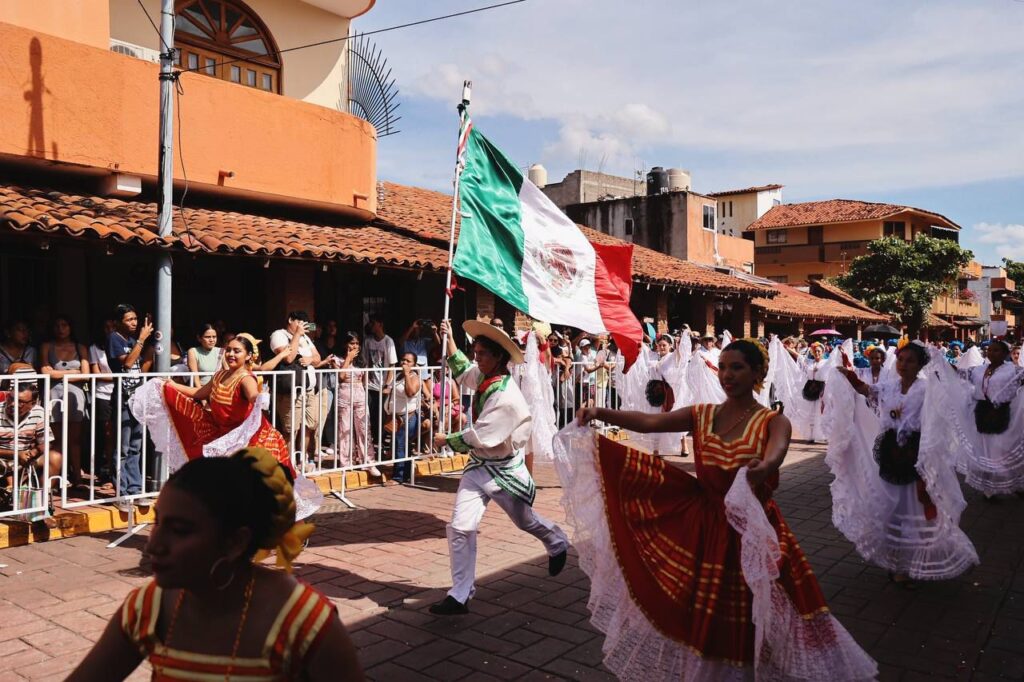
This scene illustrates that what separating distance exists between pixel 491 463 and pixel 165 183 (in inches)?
232

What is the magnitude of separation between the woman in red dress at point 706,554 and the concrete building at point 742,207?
5458 centimetres

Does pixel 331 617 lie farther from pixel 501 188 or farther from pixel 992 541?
pixel 992 541

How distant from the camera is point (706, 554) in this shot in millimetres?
3553

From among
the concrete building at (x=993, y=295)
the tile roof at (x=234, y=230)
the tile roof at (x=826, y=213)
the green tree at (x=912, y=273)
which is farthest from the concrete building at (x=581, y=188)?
the concrete building at (x=993, y=295)

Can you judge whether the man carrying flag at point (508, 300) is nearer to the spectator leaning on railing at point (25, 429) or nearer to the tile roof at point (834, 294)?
the spectator leaning on railing at point (25, 429)

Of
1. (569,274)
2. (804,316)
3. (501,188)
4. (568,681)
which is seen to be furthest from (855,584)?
A: (804,316)

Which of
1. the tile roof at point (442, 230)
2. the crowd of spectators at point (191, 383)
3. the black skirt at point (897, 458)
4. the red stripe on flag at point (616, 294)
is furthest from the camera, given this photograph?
the tile roof at point (442, 230)

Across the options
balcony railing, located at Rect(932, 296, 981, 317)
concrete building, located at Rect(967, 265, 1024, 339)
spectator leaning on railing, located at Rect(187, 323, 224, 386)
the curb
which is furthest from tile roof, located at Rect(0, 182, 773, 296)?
concrete building, located at Rect(967, 265, 1024, 339)

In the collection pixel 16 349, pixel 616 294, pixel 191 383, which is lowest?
pixel 191 383

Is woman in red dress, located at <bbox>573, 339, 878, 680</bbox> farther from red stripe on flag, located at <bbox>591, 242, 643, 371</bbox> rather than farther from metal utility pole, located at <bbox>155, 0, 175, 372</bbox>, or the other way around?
metal utility pole, located at <bbox>155, 0, 175, 372</bbox>

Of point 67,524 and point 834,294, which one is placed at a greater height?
point 834,294

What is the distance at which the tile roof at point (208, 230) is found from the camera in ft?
28.0

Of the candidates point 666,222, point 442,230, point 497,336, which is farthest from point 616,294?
point 666,222

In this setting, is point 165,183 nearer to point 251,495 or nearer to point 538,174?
point 251,495
